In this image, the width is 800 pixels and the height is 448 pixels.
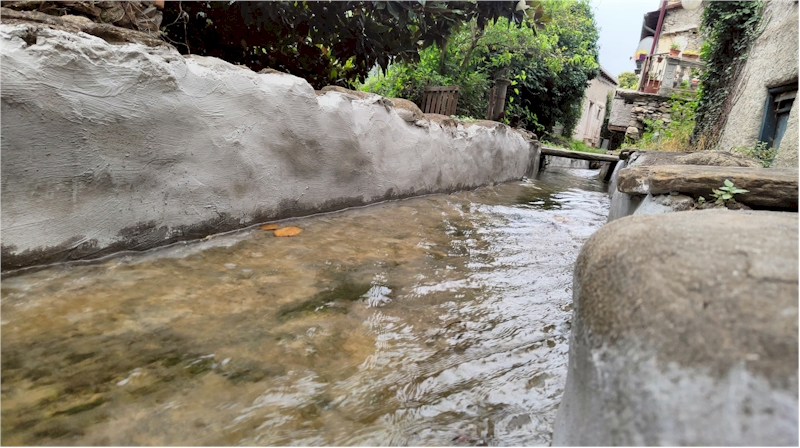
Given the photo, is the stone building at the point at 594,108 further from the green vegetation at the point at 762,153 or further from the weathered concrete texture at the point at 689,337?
the weathered concrete texture at the point at 689,337

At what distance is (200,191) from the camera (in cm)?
252

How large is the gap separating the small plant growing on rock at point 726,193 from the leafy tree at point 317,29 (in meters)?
2.59

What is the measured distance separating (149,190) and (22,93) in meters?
0.66

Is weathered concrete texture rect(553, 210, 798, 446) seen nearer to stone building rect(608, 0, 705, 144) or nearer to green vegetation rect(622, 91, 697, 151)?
green vegetation rect(622, 91, 697, 151)

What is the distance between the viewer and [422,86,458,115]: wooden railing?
22.7 feet

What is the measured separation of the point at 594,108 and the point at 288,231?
2266 centimetres

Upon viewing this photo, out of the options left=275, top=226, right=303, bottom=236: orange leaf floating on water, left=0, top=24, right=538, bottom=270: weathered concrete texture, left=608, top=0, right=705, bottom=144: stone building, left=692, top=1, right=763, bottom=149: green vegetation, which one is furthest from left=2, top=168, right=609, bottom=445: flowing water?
left=608, top=0, right=705, bottom=144: stone building

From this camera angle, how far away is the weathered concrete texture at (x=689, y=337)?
2.17ft

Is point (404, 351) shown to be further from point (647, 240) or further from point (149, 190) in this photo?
point (149, 190)

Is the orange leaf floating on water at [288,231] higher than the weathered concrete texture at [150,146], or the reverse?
the weathered concrete texture at [150,146]

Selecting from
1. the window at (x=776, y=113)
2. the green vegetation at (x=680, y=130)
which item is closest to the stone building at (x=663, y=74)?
the green vegetation at (x=680, y=130)

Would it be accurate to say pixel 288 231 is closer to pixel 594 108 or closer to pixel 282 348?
pixel 282 348

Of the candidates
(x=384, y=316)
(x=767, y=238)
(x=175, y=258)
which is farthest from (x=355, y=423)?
(x=175, y=258)

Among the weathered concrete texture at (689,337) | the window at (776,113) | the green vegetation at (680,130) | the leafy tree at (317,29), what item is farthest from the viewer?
the green vegetation at (680,130)
